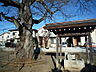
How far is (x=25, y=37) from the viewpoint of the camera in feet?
37.7

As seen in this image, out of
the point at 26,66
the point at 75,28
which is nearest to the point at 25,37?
the point at 26,66

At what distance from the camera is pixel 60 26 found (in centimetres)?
902

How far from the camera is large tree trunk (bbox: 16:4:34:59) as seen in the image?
1112cm

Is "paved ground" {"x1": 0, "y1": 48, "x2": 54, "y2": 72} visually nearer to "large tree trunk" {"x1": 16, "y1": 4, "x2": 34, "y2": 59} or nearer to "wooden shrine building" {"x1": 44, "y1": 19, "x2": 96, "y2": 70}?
"large tree trunk" {"x1": 16, "y1": 4, "x2": 34, "y2": 59}

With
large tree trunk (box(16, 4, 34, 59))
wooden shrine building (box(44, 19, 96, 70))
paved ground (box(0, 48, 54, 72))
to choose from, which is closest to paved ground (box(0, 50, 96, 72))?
paved ground (box(0, 48, 54, 72))

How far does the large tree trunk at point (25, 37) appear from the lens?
11.1 metres

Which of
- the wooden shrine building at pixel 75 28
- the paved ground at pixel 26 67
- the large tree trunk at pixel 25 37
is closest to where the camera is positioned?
the paved ground at pixel 26 67

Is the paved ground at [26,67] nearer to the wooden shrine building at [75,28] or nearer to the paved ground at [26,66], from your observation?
the paved ground at [26,66]

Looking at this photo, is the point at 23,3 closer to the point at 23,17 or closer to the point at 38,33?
the point at 23,17

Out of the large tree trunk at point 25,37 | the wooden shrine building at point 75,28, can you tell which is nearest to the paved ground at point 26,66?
the large tree trunk at point 25,37

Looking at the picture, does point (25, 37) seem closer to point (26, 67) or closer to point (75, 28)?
point (26, 67)

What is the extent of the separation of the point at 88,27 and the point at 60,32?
2.40 meters

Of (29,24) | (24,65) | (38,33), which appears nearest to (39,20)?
(29,24)

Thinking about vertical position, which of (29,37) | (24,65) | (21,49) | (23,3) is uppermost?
(23,3)
